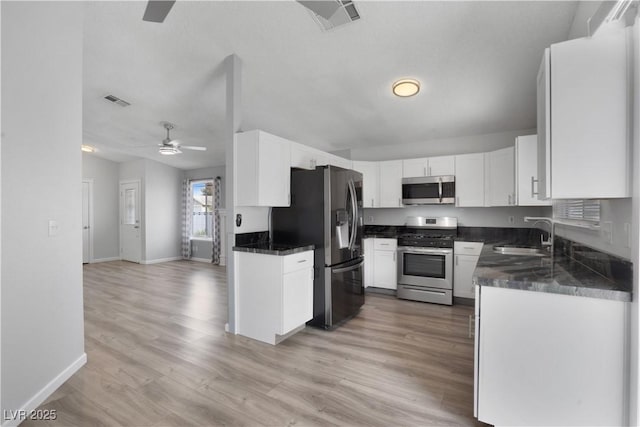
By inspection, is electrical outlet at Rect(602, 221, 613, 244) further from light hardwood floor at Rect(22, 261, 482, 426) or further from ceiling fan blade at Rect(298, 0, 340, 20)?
ceiling fan blade at Rect(298, 0, 340, 20)

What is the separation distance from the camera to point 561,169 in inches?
57.8

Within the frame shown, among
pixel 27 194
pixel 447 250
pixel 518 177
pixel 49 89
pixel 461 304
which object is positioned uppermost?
pixel 49 89

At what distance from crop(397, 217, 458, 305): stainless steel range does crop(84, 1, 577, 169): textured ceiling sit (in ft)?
5.49

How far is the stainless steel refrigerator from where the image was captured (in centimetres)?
312

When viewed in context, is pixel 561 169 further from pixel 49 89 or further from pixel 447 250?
pixel 49 89

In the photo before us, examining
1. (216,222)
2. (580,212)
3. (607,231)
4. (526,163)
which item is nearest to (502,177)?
(526,163)

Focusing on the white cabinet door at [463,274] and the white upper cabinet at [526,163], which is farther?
the white cabinet door at [463,274]

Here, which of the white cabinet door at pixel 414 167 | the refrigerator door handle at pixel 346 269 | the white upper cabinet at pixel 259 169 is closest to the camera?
the white upper cabinet at pixel 259 169

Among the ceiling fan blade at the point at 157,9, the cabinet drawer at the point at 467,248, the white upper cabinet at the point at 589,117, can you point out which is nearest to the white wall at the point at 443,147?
the cabinet drawer at the point at 467,248

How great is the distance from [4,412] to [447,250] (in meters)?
4.23

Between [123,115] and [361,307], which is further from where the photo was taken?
[123,115]

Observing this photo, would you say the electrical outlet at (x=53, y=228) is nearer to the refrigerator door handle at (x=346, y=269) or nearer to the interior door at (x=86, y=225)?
the refrigerator door handle at (x=346, y=269)

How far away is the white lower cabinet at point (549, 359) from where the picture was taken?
138 cm

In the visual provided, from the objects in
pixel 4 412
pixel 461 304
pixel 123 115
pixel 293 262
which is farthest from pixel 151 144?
pixel 461 304
